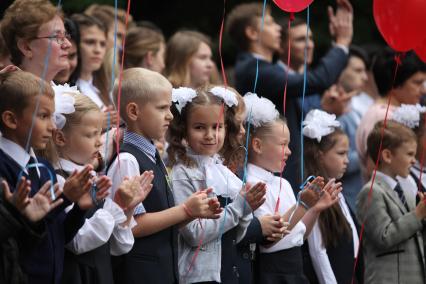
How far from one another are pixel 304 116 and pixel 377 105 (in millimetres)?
793

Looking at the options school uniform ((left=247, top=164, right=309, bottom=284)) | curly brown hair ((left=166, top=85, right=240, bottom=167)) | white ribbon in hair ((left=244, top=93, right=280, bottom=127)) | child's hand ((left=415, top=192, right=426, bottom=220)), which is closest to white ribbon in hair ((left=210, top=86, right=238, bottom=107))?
curly brown hair ((left=166, top=85, right=240, bottom=167))

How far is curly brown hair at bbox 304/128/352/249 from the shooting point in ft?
20.4

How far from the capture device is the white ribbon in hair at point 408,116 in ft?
23.2

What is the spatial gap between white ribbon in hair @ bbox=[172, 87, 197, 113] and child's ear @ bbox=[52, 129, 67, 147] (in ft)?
2.58

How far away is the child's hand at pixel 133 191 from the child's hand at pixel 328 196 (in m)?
1.30

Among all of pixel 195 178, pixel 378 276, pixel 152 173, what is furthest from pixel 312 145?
pixel 152 173

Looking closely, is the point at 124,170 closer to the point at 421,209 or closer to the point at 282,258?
the point at 282,258

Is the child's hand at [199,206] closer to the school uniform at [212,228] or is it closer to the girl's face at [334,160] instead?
the school uniform at [212,228]

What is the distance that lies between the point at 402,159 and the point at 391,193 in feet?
1.04

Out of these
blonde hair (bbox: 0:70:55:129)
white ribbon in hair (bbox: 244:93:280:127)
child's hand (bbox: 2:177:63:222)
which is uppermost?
blonde hair (bbox: 0:70:55:129)

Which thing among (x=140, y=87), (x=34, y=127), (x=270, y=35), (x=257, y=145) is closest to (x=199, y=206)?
(x=140, y=87)

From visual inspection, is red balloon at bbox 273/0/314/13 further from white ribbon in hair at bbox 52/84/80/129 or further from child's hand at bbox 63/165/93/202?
child's hand at bbox 63/165/93/202

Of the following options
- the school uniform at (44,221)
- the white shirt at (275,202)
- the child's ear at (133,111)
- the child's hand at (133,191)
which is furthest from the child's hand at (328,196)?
the school uniform at (44,221)

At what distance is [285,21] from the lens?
8.53m
